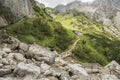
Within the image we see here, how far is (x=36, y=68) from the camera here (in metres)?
46.4

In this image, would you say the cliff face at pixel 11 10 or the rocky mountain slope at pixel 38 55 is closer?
the rocky mountain slope at pixel 38 55

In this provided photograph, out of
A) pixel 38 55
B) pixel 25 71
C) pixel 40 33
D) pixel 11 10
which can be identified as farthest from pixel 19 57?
pixel 40 33

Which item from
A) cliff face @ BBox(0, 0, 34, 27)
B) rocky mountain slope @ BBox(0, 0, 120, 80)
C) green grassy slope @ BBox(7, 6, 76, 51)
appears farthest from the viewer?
green grassy slope @ BBox(7, 6, 76, 51)

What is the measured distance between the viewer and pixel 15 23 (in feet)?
353

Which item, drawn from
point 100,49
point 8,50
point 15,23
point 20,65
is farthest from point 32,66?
point 100,49

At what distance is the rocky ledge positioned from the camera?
44.7m

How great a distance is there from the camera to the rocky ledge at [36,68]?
4472 cm

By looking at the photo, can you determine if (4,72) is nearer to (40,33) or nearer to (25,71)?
(25,71)

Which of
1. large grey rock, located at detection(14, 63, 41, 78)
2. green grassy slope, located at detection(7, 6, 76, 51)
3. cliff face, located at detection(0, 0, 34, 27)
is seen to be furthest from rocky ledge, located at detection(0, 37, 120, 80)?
green grassy slope, located at detection(7, 6, 76, 51)

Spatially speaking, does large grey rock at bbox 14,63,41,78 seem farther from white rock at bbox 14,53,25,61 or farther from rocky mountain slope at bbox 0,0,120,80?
white rock at bbox 14,53,25,61

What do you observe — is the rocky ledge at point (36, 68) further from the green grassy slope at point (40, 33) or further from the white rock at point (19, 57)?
the green grassy slope at point (40, 33)

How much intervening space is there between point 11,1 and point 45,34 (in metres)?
33.0

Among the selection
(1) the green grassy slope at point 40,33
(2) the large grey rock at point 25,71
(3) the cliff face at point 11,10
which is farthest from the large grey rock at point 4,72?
(1) the green grassy slope at point 40,33

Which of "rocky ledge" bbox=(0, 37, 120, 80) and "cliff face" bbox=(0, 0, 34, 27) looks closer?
"rocky ledge" bbox=(0, 37, 120, 80)
